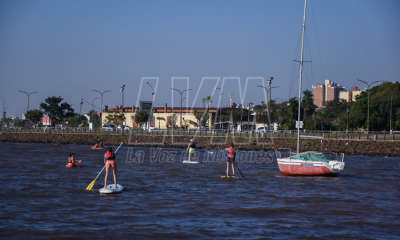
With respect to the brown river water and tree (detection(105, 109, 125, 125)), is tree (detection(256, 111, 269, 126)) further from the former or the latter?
the brown river water

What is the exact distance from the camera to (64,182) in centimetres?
2509

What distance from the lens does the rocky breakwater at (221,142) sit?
55.4 metres

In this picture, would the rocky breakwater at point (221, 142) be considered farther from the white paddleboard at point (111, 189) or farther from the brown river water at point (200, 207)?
the white paddleboard at point (111, 189)

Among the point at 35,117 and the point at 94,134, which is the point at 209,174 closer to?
the point at 94,134

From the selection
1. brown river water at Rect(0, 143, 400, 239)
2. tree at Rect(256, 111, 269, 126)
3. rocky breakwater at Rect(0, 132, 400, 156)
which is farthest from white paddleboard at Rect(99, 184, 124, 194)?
tree at Rect(256, 111, 269, 126)

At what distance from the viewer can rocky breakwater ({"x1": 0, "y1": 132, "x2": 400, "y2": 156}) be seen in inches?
2181

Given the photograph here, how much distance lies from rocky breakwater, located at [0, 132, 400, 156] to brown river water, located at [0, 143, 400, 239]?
90.0ft

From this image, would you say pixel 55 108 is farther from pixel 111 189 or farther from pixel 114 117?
pixel 111 189

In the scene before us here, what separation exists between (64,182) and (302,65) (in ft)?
62.2

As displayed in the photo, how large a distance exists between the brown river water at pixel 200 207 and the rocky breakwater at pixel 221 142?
90.0 ft

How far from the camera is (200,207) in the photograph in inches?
728

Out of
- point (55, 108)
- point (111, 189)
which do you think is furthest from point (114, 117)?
point (111, 189)

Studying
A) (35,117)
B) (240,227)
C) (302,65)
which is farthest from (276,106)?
(240,227)

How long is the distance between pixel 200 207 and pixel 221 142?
49045 millimetres
